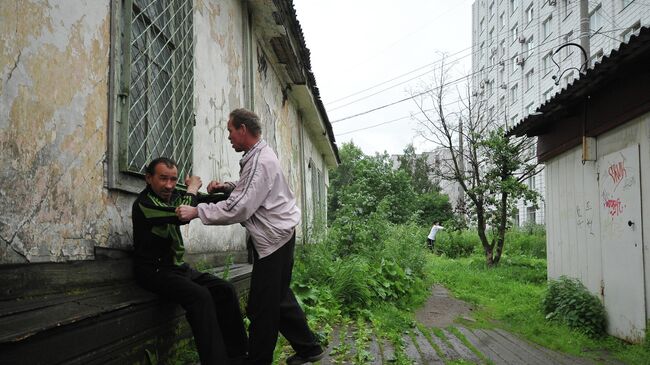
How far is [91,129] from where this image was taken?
285cm

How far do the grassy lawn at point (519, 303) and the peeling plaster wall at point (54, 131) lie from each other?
5.14m

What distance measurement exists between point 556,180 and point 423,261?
4.39 m

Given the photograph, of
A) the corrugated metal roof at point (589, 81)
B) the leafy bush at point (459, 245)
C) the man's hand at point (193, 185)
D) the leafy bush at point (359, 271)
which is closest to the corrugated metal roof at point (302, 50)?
the leafy bush at point (359, 271)

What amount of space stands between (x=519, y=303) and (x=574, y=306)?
6.68 ft

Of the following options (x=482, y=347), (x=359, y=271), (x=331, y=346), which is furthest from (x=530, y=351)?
(x=359, y=271)

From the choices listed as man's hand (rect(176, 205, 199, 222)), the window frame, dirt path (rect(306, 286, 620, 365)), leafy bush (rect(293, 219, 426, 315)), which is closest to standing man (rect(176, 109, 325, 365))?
man's hand (rect(176, 205, 199, 222))

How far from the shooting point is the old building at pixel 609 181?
17.3 feet

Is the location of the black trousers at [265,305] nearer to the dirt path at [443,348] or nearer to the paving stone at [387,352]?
the dirt path at [443,348]

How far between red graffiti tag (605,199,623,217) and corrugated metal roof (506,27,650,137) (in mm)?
1413

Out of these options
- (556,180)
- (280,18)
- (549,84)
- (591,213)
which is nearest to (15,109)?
(280,18)

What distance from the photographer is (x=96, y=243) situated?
2900 millimetres

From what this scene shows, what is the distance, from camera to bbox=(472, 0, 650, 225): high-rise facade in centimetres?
1767

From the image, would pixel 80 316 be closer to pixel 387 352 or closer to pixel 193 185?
pixel 193 185

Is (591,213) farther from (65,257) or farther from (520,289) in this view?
(65,257)
